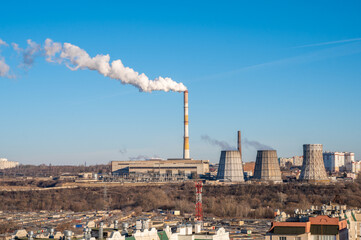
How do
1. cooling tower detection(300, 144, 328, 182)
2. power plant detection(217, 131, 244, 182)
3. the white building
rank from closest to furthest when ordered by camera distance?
the white building, cooling tower detection(300, 144, 328, 182), power plant detection(217, 131, 244, 182)

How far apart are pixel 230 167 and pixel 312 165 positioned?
54.0ft

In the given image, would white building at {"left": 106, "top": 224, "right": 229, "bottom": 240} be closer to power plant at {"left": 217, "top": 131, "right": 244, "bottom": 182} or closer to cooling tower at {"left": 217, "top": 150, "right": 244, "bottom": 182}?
power plant at {"left": 217, "top": 131, "right": 244, "bottom": 182}

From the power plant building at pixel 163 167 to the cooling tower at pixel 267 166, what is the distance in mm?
15929

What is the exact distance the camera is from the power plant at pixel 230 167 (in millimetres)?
129750

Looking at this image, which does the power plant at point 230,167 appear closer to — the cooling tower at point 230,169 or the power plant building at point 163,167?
the cooling tower at point 230,169

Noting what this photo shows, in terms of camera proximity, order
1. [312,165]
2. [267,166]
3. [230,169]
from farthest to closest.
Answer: [230,169]
[267,166]
[312,165]

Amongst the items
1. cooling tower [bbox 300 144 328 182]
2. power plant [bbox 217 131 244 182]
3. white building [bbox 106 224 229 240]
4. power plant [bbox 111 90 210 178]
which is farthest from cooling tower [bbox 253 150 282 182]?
white building [bbox 106 224 229 240]

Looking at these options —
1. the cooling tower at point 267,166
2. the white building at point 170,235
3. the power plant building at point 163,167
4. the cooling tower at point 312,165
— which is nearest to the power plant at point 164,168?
the power plant building at point 163,167

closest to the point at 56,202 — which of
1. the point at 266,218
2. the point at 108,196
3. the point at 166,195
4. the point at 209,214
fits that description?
the point at 108,196

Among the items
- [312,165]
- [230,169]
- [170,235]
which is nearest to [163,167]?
[230,169]

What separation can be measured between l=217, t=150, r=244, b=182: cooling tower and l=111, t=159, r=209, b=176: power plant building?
10.3 metres

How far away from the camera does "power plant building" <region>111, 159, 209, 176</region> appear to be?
471 ft

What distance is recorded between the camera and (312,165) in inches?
5089

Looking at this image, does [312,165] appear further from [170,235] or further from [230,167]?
[170,235]
